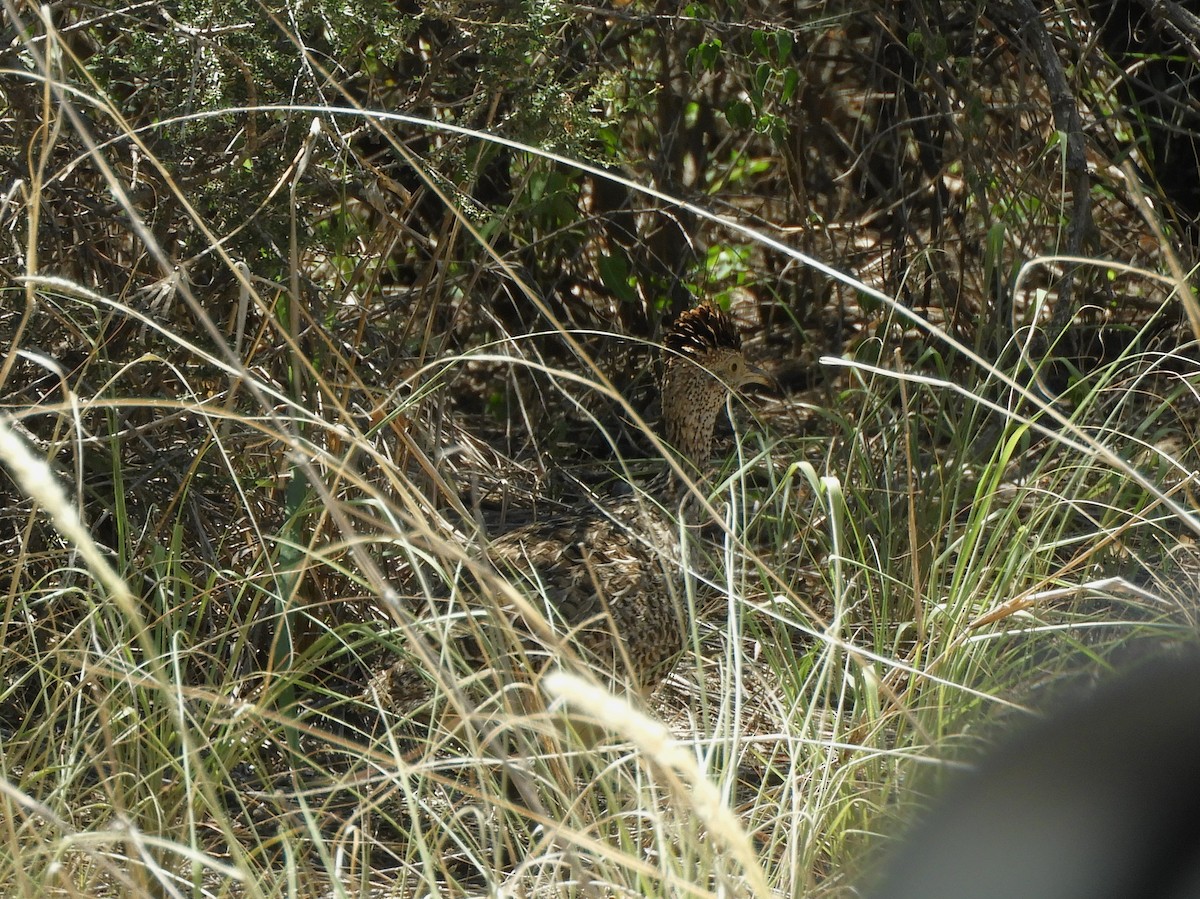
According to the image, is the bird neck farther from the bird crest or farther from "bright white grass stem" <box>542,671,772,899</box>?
"bright white grass stem" <box>542,671,772,899</box>

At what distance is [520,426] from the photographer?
5.36 meters

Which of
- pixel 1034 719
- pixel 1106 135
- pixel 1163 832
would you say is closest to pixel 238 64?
pixel 1034 719

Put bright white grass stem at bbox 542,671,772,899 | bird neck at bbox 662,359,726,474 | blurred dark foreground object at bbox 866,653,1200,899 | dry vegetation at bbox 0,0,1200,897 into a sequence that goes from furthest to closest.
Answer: bird neck at bbox 662,359,726,474 < dry vegetation at bbox 0,0,1200,897 < blurred dark foreground object at bbox 866,653,1200,899 < bright white grass stem at bbox 542,671,772,899

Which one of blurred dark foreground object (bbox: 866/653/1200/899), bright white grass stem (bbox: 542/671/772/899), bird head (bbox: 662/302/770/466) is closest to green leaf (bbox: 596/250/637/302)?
bird head (bbox: 662/302/770/466)

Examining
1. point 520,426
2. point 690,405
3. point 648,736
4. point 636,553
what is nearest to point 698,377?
point 690,405

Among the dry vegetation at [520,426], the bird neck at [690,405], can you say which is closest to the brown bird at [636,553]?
the bird neck at [690,405]

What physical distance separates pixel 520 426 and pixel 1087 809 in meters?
4.03

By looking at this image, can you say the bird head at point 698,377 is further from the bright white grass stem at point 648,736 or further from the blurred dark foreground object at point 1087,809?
the bright white grass stem at point 648,736

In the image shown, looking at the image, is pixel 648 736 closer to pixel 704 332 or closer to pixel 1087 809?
pixel 1087 809

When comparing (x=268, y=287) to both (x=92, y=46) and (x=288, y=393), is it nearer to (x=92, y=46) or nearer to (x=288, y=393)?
(x=288, y=393)

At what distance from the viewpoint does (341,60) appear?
141 inches

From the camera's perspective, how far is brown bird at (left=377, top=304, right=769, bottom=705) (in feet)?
11.4

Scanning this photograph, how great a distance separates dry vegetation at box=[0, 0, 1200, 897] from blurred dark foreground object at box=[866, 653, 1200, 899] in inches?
12.2

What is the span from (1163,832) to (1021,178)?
12.6ft
